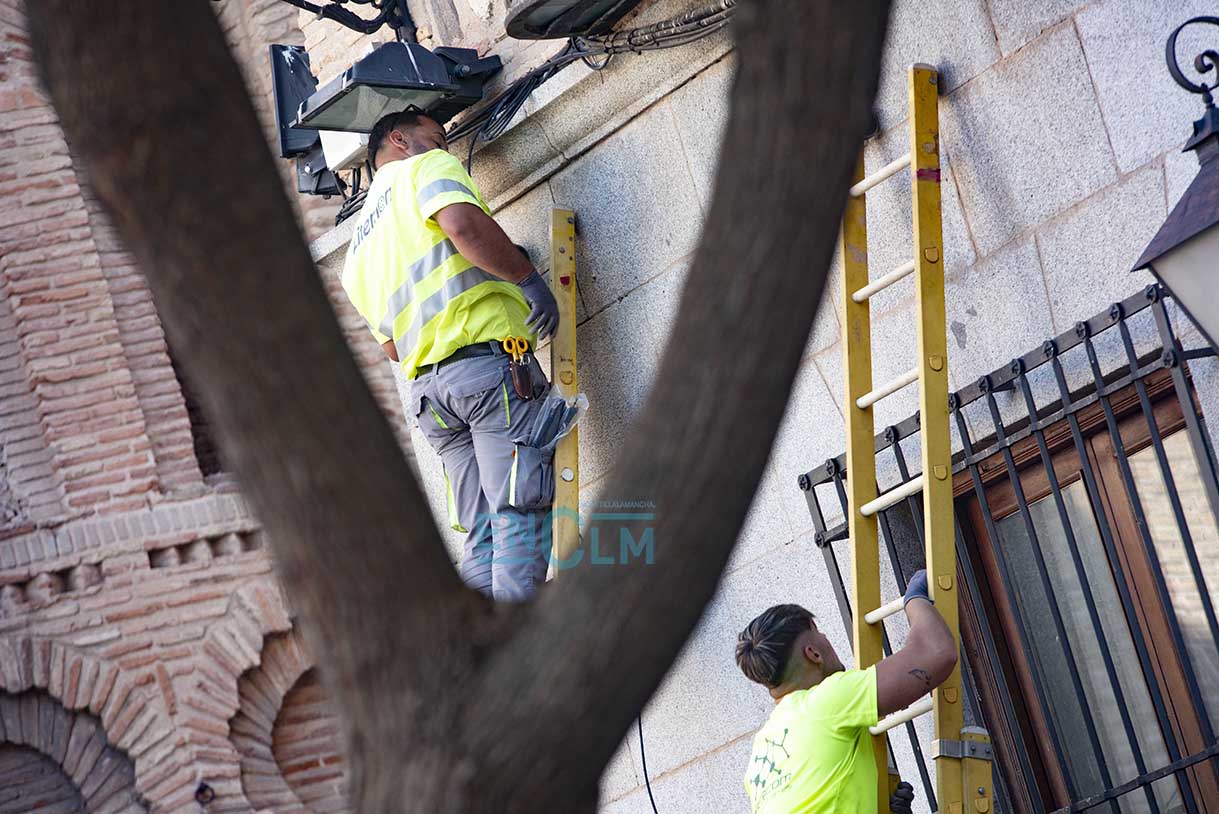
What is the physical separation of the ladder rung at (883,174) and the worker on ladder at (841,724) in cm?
118

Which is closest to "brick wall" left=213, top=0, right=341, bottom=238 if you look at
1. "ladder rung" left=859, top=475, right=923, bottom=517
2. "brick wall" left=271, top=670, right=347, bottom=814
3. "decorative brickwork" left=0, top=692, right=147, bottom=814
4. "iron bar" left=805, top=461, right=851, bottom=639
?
"brick wall" left=271, top=670, right=347, bottom=814

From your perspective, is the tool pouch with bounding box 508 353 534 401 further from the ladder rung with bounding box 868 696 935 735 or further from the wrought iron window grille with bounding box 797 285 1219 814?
the ladder rung with bounding box 868 696 935 735

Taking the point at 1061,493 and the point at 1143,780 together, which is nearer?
Answer: the point at 1143,780

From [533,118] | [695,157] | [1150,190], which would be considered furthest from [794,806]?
[533,118]

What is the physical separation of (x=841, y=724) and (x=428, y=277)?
1953mm

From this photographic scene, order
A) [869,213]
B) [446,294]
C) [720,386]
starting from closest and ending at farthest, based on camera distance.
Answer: [720,386] → [869,213] → [446,294]

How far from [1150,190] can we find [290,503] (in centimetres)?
298

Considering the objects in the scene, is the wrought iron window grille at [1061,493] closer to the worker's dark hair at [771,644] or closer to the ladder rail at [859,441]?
the ladder rail at [859,441]

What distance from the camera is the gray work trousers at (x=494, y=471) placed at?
5.29 meters

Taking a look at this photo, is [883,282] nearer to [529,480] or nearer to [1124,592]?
[1124,592]

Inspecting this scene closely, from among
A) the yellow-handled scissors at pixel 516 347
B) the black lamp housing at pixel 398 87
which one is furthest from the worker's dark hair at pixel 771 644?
the black lamp housing at pixel 398 87

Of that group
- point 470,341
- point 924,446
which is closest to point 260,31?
point 470,341

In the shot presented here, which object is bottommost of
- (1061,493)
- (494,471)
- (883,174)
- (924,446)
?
(1061,493)

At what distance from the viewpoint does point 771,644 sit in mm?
4574
